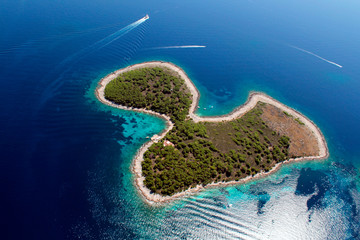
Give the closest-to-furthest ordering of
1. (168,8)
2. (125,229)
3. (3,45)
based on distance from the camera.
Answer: (125,229)
(3,45)
(168,8)

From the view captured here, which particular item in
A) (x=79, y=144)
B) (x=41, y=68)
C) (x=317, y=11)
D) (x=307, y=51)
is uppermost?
(x=317, y=11)

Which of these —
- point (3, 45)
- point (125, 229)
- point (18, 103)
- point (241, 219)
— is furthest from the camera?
point (3, 45)

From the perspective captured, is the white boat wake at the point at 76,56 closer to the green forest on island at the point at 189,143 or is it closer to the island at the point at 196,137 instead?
the island at the point at 196,137

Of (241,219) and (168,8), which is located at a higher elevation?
(168,8)

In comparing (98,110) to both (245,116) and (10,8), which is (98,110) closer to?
(245,116)

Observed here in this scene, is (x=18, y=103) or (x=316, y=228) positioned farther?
(x=18, y=103)

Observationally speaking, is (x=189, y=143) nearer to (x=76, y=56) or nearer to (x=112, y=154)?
(x=112, y=154)

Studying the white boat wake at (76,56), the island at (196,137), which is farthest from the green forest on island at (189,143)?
the white boat wake at (76,56)

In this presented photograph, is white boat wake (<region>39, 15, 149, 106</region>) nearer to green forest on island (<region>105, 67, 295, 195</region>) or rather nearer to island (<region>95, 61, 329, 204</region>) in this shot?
island (<region>95, 61, 329, 204</region>)

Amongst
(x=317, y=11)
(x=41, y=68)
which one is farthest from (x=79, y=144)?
(x=317, y=11)
